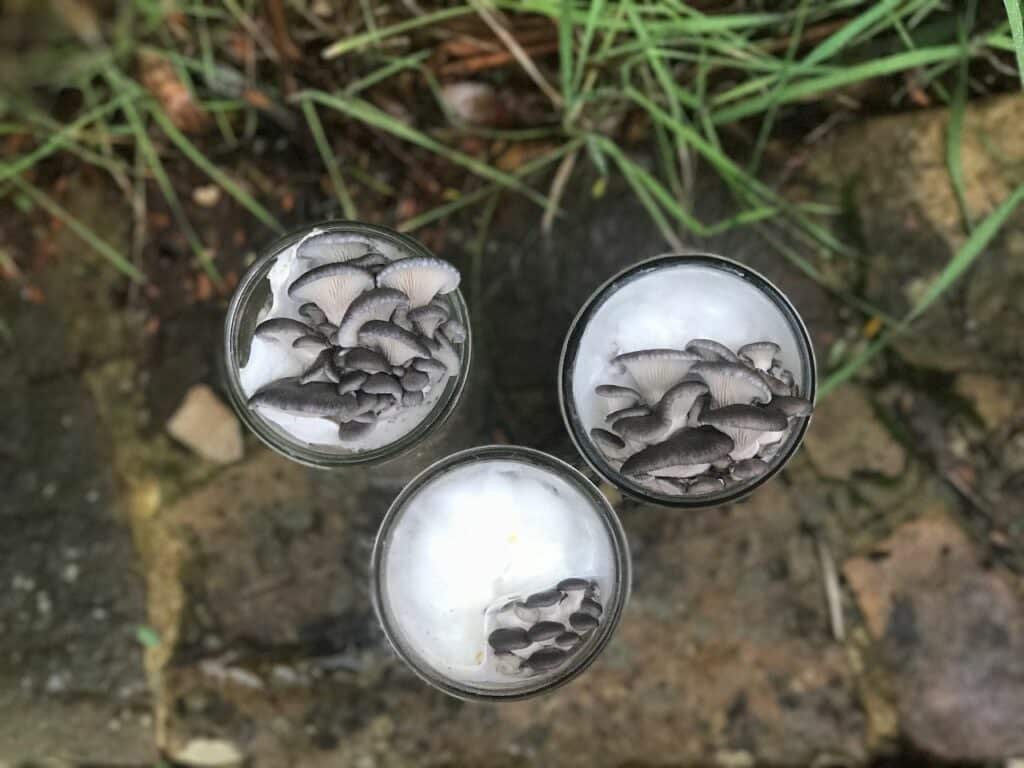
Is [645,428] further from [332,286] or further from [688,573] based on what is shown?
[688,573]

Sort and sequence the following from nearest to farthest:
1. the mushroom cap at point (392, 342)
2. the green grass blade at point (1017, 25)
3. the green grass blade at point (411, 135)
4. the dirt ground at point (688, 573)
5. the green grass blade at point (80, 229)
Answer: the mushroom cap at point (392, 342)
the green grass blade at point (1017, 25)
the dirt ground at point (688, 573)
the green grass blade at point (411, 135)
the green grass blade at point (80, 229)

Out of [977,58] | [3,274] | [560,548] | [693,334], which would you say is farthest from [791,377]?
[3,274]

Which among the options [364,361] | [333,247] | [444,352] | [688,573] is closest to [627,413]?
[444,352]

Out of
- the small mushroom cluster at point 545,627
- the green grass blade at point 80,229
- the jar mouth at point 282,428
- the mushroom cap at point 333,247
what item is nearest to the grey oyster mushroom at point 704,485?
the small mushroom cluster at point 545,627

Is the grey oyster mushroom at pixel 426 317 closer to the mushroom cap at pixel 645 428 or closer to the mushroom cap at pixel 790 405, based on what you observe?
the mushroom cap at pixel 645 428

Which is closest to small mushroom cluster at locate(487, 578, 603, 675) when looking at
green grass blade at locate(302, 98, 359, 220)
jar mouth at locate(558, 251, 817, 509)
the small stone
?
jar mouth at locate(558, 251, 817, 509)

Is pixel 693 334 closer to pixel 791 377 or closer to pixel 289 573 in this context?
pixel 791 377
